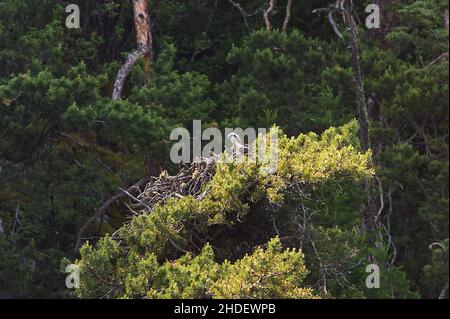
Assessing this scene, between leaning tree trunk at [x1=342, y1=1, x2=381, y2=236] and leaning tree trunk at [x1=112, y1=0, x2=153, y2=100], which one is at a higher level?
leaning tree trunk at [x1=112, y1=0, x2=153, y2=100]

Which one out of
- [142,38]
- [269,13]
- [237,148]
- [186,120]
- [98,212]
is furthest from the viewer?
[269,13]

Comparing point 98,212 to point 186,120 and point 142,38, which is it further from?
point 142,38

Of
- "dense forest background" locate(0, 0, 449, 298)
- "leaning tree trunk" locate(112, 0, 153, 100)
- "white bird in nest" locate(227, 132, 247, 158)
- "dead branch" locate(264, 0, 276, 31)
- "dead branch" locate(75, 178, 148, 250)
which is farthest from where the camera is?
"dead branch" locate(264, 0, 276, 31)

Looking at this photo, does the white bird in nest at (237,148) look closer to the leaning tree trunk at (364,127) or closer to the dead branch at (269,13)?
the leaning tree trunk at (364,127)

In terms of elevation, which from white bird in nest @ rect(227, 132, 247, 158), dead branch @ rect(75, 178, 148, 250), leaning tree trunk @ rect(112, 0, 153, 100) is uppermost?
leaning tree trunk @ rect(112, 0, 153, 100)

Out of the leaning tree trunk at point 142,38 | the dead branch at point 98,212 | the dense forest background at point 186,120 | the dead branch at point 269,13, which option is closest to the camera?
the dense forest background at point 186,120

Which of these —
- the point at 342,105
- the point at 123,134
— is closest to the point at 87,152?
the point at 123,134

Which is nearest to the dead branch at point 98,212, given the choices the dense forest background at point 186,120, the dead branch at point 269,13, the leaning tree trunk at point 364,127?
the dense forest background at point 186,120

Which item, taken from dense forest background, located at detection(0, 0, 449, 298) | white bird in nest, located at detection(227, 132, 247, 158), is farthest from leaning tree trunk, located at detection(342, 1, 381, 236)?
white bird in nest, located at detection(227, 132, 247, 158)

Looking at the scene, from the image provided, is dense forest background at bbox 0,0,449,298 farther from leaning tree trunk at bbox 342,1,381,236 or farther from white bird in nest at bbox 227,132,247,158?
white bird in nest at bbox 227,132,247,158

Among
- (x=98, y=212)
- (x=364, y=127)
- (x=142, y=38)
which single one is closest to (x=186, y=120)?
(x=98, y=212)

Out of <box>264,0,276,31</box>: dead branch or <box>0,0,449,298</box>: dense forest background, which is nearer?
<box>0,0,449,298</box>: dense forest background

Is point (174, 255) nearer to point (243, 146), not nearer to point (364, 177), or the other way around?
point (243, 146)

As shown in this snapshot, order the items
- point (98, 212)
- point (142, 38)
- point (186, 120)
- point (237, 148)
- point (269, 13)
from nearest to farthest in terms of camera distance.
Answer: point (237, 148) → point (98, 212) → point (186, 120) → point (142, 38) → point (269, 13)
